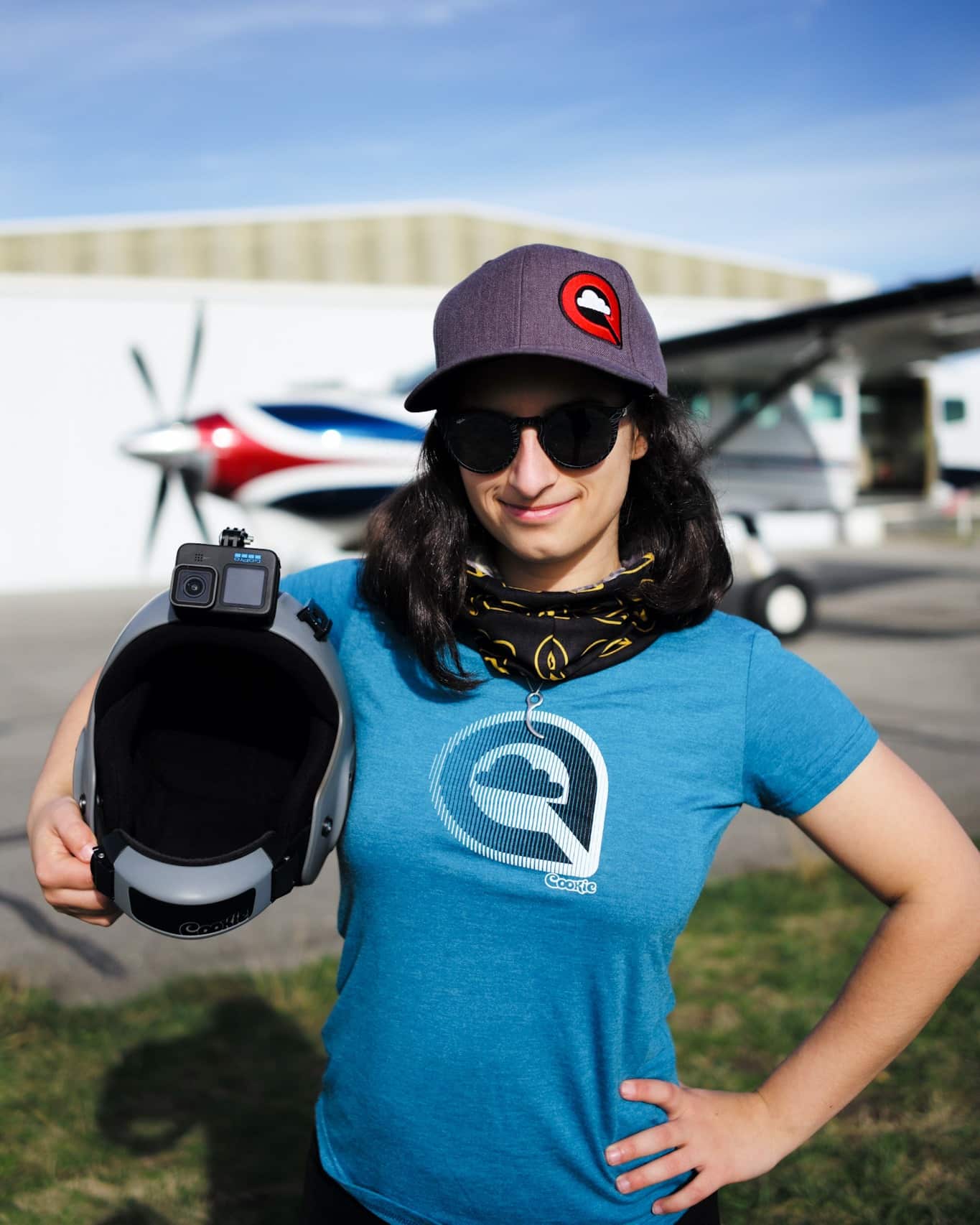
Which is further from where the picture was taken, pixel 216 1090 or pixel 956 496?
pixel 956 496

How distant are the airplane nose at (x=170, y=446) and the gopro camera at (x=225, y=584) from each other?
9.22m

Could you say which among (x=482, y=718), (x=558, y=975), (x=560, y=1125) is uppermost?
(x=482, y=718)

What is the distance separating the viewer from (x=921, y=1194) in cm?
238

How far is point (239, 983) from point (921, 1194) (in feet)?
6.67

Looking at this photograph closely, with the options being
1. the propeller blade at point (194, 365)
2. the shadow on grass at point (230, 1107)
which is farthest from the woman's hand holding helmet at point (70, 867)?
the propeller blade at point (194, 365)

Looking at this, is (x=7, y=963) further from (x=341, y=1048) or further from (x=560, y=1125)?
(x=560, y=1125)

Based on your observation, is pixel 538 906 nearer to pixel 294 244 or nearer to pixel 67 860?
pixel 67 860

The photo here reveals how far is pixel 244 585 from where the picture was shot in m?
1.17

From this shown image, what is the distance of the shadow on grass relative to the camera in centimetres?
235

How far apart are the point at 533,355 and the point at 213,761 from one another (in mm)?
654

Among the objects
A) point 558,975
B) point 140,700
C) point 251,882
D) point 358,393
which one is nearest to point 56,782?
point 140,700

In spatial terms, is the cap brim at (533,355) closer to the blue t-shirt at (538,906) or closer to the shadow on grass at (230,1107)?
the blue t-shirt at (538,906)

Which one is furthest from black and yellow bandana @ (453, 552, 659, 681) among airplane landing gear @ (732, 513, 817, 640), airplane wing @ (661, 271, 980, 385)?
airplane wing @ (661, 271, 980, 385)

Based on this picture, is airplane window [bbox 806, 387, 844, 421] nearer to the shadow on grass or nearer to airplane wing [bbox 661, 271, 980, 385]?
airplane wing [bbox 661, 271, 980, 385]
